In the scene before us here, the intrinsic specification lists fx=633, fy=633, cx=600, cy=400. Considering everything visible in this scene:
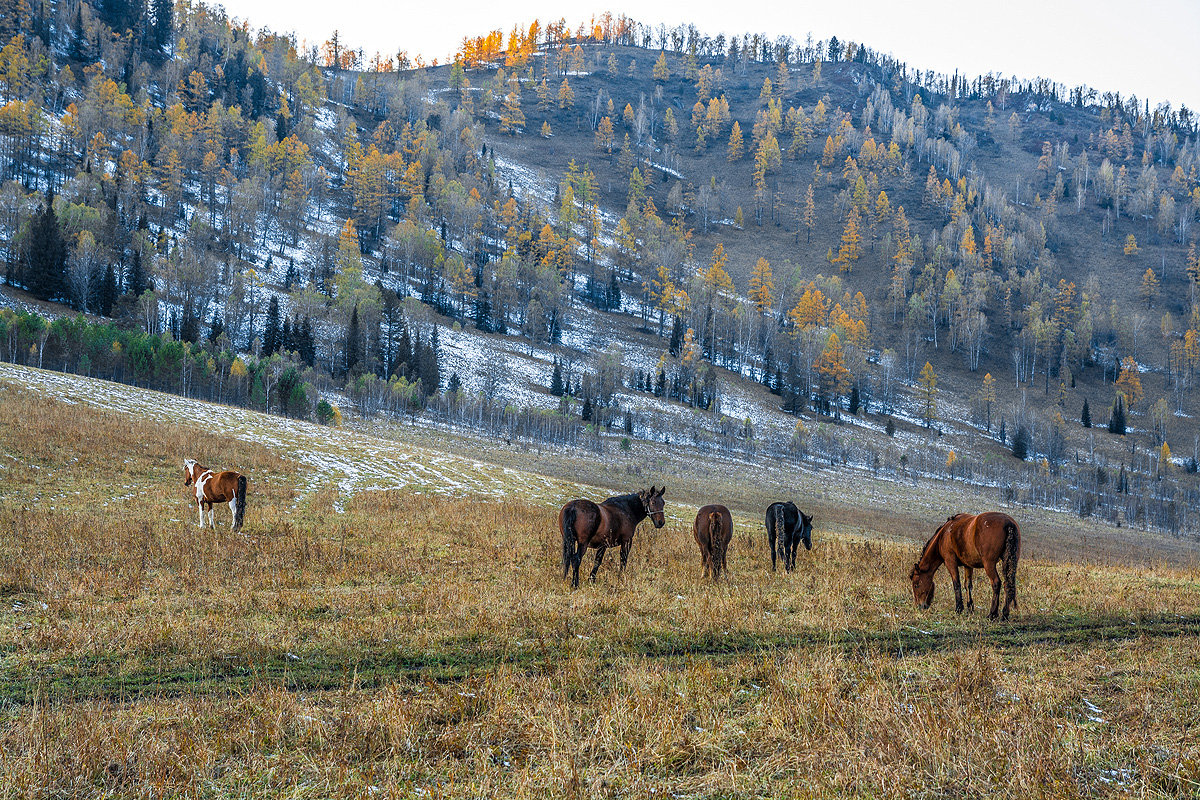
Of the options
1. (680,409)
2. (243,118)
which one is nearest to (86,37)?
(243,118)

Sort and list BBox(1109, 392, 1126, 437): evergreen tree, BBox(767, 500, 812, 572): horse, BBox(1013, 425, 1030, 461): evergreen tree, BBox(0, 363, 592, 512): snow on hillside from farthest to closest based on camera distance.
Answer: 1. BBox(1109, 392, 1126, 437): evergreen tree
2. BBox(1013, 425, 1030, 461): evergreen tree
3. BBox(0, 363, 592, 512): snow on hillside
4. BBox(767, 500, 812, 572): horse

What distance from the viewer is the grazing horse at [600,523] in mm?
13312

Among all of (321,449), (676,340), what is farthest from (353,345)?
(676,340)

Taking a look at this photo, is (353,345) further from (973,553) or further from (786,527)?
(973,553)

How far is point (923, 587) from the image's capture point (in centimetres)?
1269

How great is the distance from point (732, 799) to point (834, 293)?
179 meters

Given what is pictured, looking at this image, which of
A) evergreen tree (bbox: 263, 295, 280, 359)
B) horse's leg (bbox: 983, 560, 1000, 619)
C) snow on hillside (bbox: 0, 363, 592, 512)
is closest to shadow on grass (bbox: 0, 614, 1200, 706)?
horse's leg (bbox: 983, 560, 1000, 619)

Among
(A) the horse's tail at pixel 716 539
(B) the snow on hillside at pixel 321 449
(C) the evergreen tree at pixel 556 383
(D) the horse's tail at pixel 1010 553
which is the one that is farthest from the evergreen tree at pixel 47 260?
(D) the horse's tail at pixel 1010 553

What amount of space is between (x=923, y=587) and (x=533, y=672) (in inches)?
355

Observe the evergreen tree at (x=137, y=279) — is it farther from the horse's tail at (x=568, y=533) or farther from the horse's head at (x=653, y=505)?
the horse's tail at (x=568, y=533)

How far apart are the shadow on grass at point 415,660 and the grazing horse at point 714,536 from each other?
505 cm

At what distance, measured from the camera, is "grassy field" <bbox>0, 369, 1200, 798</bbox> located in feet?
15.5

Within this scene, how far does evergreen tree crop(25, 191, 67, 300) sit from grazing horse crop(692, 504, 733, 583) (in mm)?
109105

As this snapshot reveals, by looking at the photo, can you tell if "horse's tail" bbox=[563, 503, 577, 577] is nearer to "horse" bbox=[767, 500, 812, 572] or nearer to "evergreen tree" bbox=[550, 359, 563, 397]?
"horse" bbox=[767, 500, 812, 572]
